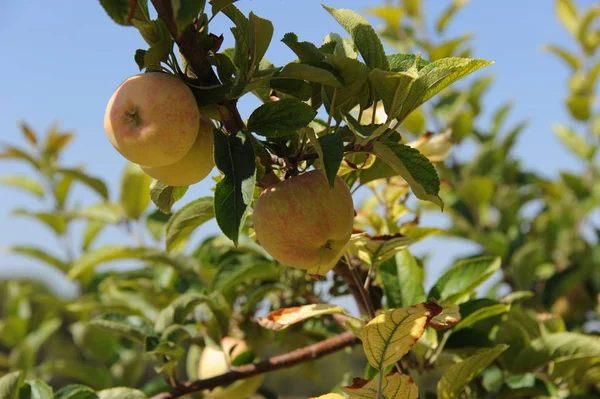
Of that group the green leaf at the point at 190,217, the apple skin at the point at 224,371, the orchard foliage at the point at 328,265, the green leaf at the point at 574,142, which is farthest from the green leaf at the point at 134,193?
the green leaf at the point at 574,142

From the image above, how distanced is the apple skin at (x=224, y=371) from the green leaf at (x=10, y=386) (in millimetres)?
359

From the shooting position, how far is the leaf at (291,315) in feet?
2.71

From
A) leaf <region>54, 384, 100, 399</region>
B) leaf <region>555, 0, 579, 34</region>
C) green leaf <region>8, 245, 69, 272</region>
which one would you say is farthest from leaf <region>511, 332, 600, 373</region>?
leaf <region>555, 0, 579, 34</region>

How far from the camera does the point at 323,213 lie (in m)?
0.76

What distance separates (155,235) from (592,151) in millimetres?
1769

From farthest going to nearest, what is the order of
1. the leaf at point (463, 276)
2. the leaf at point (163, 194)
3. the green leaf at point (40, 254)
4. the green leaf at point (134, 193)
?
1. the green leaf at point (40, 254)
2. the green leaf at point (134, 193)
3. the leaf at point (463, 276)
4. the leaf at point (163, 194)

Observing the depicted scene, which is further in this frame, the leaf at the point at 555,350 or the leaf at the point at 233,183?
the leaf at the point at 555,350

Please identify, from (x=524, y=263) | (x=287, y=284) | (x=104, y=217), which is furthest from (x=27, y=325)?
(x=524, y=263)

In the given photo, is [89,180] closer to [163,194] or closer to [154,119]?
[163,194]

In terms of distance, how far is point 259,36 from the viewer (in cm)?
74

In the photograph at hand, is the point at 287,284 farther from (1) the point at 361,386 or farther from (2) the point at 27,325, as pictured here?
(2) the point at 27,325

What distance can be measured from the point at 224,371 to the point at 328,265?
0.70 meters

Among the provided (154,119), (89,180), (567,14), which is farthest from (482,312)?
(567,14)

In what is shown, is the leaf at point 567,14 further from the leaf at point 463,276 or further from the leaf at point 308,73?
the leaf at point 308,73
